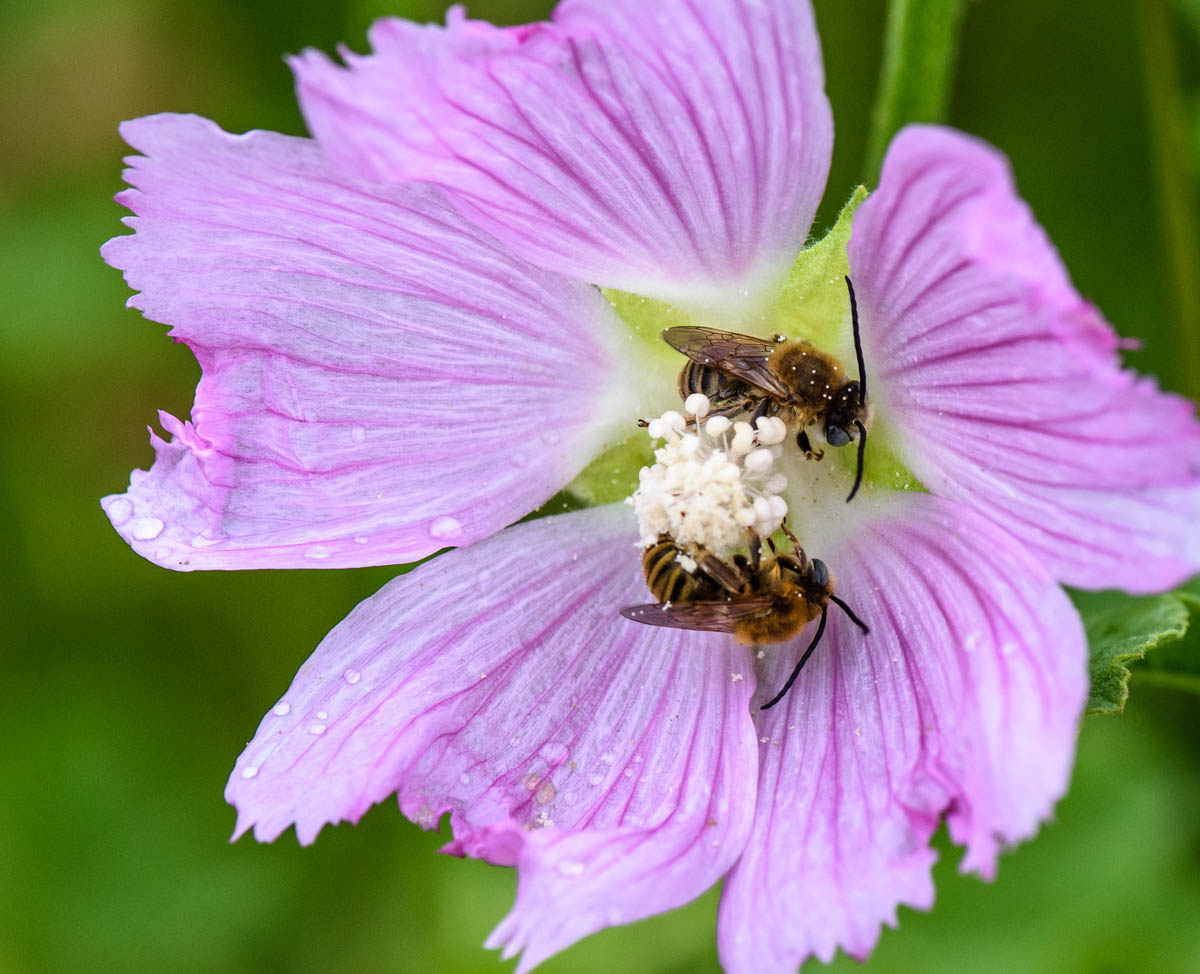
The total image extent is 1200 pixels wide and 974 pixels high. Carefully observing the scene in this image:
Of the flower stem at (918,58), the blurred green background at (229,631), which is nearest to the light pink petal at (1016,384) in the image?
the flower stem at (918,58)

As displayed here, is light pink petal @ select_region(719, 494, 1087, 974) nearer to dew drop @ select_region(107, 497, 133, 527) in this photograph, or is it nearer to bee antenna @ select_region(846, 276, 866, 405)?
bee antenna @ select_region(846, 276, 866, 405)

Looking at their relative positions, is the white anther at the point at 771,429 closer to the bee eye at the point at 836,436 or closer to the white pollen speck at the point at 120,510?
the bee eye at the point at 836,436

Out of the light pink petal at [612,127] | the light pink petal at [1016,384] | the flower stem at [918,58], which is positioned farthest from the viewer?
the flower stem at [918,58]

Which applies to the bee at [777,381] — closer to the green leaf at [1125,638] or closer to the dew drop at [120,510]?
the green leaf at [1125,638]

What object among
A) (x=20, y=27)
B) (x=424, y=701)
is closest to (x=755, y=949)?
(x=424, y=701)

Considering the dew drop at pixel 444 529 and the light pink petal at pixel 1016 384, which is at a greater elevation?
the light pink petal at pixel 1016 384

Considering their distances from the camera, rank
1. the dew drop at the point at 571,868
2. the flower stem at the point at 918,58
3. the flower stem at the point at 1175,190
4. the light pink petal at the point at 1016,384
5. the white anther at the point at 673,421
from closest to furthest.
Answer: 1. the light pink petal at the point at 1016,384
2. the dew drop at the point at 571,868
3. the white anther at the point at 673,421
4. the flower stem at the point at 918,58
5. the flower stem at the point at 1175,190

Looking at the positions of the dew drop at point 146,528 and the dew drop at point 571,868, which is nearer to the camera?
the dew drop at point 571,868

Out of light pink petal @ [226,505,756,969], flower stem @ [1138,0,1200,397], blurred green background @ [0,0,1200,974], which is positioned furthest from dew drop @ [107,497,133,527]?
flower stem @ [1138,0,1200,397]

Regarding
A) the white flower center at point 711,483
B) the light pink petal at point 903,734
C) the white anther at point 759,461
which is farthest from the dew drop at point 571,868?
the white anther at point 759,461
